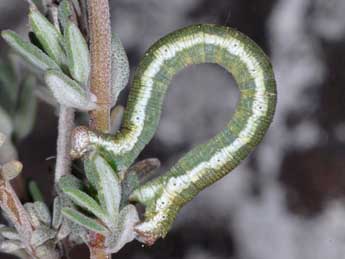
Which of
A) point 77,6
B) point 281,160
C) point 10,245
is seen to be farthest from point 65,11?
point 281,160

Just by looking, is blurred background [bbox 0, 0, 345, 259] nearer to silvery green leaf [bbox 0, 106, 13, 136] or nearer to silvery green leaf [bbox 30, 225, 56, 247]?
silvery green leaf [bbox 0, 106, 13, 136]

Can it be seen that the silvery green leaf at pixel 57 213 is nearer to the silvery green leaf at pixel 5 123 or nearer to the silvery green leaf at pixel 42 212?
the silvery green leaf at pixel 42 212

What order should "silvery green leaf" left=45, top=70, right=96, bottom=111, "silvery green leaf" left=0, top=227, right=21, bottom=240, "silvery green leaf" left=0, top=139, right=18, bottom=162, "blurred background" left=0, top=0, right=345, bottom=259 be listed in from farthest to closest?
"blurred background" left=0, top=0, right=345, bottom=259 → "silvery green leaf" left=0, top=139, right=18, bottom=162 → "silvery green leaf" left=0, top=227, right=21, bottom=240 → "silvery green leaf" left=45, top=70, right=96, bottom=111

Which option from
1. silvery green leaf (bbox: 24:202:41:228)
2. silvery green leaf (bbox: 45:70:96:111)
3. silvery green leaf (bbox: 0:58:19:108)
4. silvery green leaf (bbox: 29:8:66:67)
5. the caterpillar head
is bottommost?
silvery green leaf (bbox: 24:202:41:228)

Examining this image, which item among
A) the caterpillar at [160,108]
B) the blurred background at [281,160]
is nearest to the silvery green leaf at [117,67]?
the caterpillar at [160,108]

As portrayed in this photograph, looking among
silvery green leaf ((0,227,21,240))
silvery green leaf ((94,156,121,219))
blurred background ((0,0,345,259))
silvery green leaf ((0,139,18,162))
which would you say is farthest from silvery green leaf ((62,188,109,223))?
blurred background ((0,0,345,259))

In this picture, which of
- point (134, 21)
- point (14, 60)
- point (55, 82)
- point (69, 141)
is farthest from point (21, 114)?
point (134, 21)
